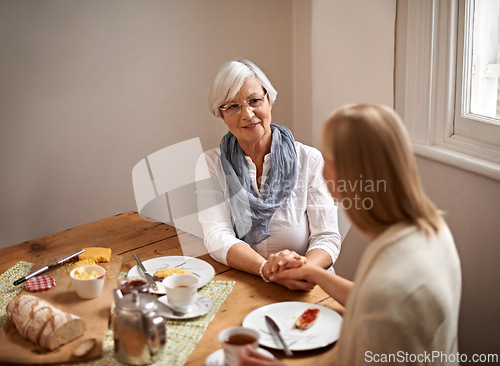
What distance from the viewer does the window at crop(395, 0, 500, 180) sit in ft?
6.88

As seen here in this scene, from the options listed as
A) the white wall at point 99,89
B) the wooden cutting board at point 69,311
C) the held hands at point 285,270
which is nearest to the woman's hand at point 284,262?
the held hands at point 285,270

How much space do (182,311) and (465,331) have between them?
1376mm

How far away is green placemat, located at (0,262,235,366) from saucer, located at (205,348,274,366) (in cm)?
7

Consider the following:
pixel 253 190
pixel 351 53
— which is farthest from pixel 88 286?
pixel 351 53

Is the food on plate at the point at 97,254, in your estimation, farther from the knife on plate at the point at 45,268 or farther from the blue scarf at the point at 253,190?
the blue scarf at the point at 253,190

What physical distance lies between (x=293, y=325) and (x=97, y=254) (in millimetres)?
803

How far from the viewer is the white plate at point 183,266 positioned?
1.72m

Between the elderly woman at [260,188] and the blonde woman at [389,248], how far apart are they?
873 mm

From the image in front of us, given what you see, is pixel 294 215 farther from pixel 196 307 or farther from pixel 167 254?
pixel 196 307

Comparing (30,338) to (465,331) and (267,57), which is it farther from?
(267,57)

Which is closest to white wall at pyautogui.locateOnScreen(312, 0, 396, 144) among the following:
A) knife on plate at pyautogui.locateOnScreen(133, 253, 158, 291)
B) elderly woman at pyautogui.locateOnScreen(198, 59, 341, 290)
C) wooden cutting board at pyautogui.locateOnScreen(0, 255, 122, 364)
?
elderly woman at pyautogui.locateOnScreen(198, 59, 341, 290)

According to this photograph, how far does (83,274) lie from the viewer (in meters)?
1.62

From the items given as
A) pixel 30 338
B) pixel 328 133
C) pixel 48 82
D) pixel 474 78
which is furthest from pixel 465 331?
pixel 48 82

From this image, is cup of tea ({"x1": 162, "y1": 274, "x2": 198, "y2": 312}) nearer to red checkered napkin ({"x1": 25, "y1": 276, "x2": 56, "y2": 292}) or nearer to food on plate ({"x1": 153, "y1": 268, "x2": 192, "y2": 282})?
food on plate ({"x1": 153, "y1": 268, "x2": 192, "y2": 282})
